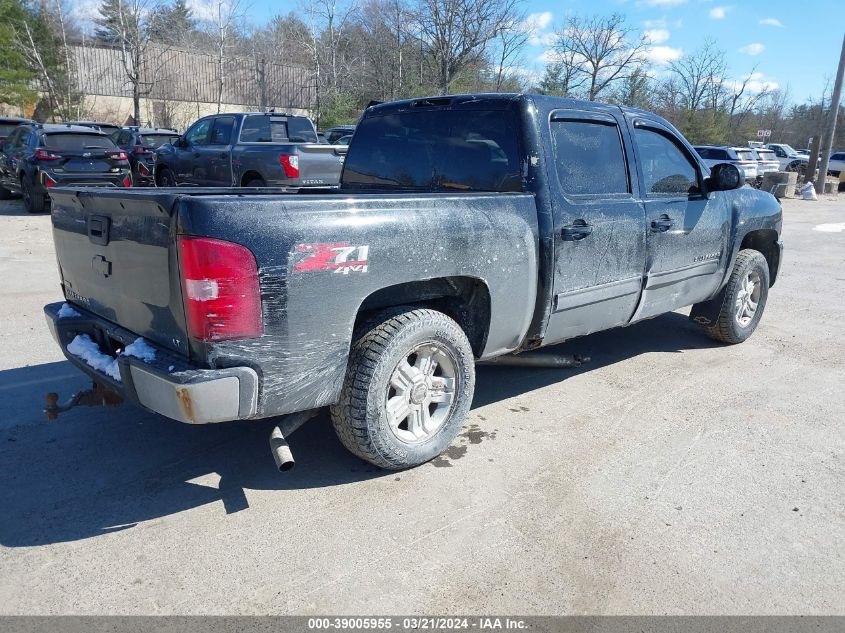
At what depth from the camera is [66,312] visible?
3617 mm

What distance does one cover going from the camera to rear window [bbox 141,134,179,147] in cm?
1688

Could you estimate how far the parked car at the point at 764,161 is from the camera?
967 inches

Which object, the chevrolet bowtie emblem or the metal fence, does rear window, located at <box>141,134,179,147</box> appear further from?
the metal fence

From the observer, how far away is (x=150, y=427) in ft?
13.0

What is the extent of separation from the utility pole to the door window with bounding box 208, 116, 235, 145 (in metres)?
21.6

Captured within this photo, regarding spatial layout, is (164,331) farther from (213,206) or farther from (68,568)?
(68,568)

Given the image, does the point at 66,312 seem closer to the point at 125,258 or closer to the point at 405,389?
the point at 125,258

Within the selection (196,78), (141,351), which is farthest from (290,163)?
(196,78)

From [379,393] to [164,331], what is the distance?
40.3 inches

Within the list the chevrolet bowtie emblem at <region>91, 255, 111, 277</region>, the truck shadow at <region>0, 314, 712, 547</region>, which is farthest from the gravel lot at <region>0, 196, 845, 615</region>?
the chevrolet bowtie emblem at <region>91, 255, 111, 277</region>

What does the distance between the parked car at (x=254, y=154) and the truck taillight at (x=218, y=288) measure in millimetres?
8721

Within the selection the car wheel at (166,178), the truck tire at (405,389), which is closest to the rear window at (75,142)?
the car wheel at (166,178)

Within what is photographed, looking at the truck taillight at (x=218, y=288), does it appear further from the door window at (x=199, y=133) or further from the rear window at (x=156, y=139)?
Answer: the rear window at (x=156, y=139)

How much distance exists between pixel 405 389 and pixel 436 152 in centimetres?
169
